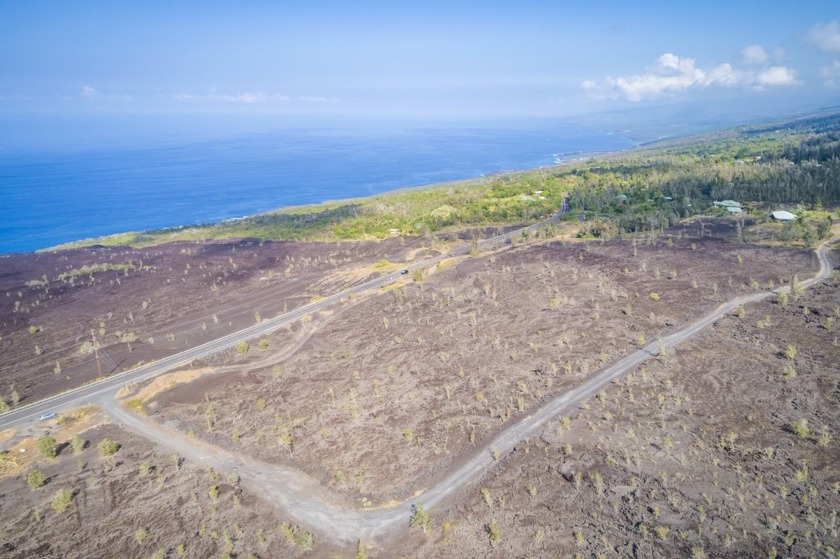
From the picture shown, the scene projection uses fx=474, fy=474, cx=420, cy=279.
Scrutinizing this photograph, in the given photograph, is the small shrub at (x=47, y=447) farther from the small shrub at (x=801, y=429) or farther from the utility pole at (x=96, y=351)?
the small shrub at (x=801, y=429)

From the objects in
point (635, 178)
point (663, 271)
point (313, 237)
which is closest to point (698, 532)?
point (663, 271)

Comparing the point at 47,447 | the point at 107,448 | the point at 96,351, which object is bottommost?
the point at 107,448

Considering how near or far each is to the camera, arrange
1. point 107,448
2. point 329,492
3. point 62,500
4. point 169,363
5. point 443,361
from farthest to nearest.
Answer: point 169,363
point 443,361
point 107,448
point 329,492
point 62,500

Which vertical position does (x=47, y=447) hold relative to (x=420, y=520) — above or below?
above

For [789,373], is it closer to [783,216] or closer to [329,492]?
[329,492]

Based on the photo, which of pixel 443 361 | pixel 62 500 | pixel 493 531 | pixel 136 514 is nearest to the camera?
pixel 493 531

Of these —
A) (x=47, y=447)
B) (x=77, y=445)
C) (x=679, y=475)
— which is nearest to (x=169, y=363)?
(x=77, y=445)

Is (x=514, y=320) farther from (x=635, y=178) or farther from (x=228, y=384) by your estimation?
(x=635, y=178)

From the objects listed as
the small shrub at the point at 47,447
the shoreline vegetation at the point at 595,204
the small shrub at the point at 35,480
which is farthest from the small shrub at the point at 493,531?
the shoreline vegetation at the point at 595,204

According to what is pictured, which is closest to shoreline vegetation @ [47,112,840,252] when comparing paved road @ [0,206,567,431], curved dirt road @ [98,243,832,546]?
paved road @ [0,206,567,431]
